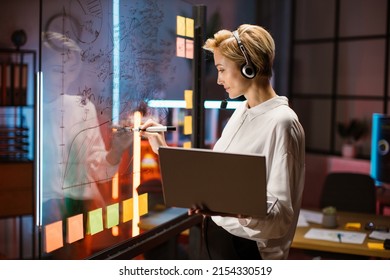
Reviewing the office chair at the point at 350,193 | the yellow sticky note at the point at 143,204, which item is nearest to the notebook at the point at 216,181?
the yellow sticky note at the point at 143,204

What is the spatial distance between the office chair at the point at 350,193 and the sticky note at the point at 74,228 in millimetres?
2107

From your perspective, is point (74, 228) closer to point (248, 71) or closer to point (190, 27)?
point (248, 71)

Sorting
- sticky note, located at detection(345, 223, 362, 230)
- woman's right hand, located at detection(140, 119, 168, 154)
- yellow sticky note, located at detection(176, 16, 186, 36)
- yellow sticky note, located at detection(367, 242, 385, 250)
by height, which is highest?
yellow sticky note, located at detection(176, 16, 186, 36)

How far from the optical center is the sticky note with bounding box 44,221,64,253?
1851mm

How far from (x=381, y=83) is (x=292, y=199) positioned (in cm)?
363

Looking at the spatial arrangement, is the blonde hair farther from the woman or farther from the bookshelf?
the bookshelf

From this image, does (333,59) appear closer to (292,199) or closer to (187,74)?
(187,74)

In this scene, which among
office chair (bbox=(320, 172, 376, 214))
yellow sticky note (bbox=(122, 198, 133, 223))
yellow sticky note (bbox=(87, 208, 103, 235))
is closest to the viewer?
yellow sticky note (bbox=(87, 208, 103, 235))

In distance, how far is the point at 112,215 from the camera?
218cm

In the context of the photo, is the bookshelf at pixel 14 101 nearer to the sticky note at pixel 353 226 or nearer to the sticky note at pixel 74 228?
the sticky note at pixel 74 228

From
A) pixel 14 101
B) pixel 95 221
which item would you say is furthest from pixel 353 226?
pixel 14 101

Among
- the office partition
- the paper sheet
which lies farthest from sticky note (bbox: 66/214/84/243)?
the paper sheet

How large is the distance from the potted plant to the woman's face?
11.1 feet
